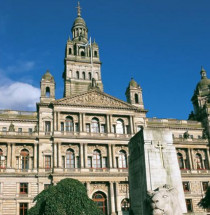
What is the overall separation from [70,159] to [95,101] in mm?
9888

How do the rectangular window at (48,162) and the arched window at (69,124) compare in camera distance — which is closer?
the rectangular window at (48,162)

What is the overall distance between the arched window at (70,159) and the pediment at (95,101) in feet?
23.8

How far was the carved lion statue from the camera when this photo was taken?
11812 mm

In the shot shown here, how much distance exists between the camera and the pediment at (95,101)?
4394 cm

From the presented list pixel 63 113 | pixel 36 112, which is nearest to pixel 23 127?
pixel 36 112

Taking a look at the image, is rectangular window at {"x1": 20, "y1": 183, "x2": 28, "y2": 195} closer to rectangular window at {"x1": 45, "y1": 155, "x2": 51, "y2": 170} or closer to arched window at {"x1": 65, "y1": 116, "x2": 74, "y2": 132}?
rectangular window at {"x1": 45, "y1": 155, "x2": 51, "y2": 170}

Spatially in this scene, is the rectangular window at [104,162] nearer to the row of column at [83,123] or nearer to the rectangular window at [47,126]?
the row of column at [83,123]

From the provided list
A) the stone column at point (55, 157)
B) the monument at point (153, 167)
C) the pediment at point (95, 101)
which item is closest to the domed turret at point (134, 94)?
the pediment at point (95, 101)

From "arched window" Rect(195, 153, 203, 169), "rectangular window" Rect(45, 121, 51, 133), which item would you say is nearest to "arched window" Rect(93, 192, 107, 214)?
"rectangular window" Rect(45, 121, 51, 133)

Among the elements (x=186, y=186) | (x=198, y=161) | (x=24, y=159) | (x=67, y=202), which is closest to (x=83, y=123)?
(x=24, y=159)

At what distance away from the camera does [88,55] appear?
56312mm

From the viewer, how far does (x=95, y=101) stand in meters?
45.2

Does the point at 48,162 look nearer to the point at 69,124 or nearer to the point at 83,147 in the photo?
the point at 83,147

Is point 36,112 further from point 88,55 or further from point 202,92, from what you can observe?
point 202,92
